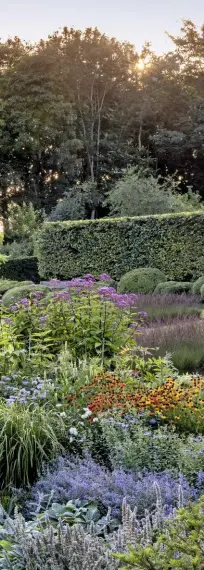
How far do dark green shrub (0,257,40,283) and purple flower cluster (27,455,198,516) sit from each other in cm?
1783

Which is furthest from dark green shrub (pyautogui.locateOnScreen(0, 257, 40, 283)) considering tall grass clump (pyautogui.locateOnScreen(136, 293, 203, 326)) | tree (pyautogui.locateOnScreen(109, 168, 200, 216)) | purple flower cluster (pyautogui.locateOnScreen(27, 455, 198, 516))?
purple flower cluster (pyautogui.locateOnScreen(27, 455, 198, 516))

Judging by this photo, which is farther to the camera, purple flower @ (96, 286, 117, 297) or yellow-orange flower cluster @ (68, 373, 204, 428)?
purple flower @ (96, 286, 117, 297)

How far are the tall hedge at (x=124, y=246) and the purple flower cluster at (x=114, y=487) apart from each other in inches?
459

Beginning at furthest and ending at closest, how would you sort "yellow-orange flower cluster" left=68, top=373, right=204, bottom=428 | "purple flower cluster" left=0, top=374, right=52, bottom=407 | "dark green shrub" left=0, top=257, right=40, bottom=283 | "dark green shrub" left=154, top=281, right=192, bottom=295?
"dark green shrub" left=0, top=257, right=40, bottom=283 < "dark green shrub" left=154, top=281, right=192, bottom=295 < "purple flower cluster" left=0, top=374, right=52, bottom=407 < "yellow-orange flower cluster" left=68, top=373, right=204, bottom=428

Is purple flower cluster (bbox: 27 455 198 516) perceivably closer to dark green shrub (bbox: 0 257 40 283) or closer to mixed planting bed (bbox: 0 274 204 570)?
mixed planting bed (bbox: 0 274 204 570)

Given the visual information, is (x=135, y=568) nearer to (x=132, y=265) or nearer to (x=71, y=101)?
(x=132, y=265)

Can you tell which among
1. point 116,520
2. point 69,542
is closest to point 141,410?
point 116,520

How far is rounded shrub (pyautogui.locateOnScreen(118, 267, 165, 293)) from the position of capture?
13.1 meters

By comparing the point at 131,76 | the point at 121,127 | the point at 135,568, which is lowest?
the point at 135,568

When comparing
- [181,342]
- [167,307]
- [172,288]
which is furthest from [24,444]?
[172,288]

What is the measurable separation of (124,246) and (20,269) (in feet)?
19.5

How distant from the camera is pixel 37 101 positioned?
93.6 ft

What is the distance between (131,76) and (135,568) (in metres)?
32.4

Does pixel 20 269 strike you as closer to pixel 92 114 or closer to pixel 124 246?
pixel 124 246
